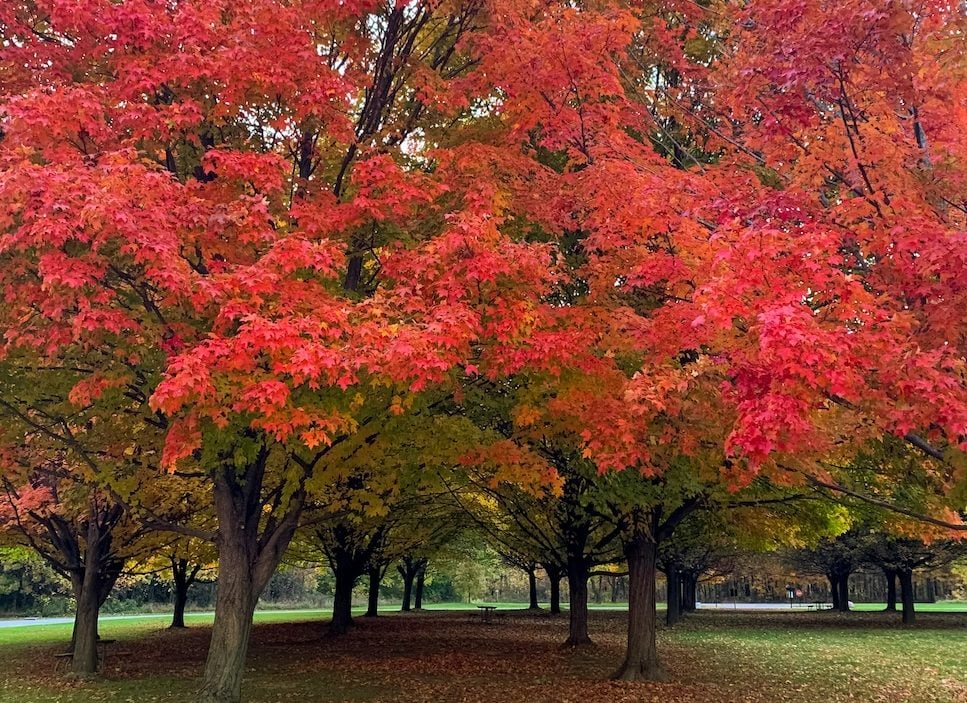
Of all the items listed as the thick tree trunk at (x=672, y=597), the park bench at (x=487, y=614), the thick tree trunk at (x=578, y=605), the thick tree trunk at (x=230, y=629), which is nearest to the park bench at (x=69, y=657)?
the thick tree trunk at (x=230, y=629)

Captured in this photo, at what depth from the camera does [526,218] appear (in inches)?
403

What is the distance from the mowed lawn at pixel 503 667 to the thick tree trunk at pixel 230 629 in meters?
2.63

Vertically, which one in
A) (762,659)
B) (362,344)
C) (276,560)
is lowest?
(762,659)

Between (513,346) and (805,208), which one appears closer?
(805,208)

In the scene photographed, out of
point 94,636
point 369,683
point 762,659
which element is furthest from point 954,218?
point 94,636

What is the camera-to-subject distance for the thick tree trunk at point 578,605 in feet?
67.3

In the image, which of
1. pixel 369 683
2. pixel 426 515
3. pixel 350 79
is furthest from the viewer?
pixel 426 515

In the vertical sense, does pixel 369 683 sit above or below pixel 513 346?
below

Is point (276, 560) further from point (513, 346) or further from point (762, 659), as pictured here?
point (762, 659)

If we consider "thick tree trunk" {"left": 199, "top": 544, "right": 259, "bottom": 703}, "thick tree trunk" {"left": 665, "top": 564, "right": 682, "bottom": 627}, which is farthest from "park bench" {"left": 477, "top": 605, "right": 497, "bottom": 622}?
"thick tree trunk" {"left": 199, "top": 544, "right": 259, "bottom": 703}

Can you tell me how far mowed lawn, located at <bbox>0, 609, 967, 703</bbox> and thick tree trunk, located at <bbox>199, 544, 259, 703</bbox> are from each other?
2.63m

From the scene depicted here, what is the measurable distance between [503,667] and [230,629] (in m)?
8.24

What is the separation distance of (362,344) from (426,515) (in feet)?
64.8

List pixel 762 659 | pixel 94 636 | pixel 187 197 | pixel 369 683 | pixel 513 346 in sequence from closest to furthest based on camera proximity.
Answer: pixel 187 197 → pixel 513 346 → pixel 369 683 → pixel 94 636 → pixel 762 659
